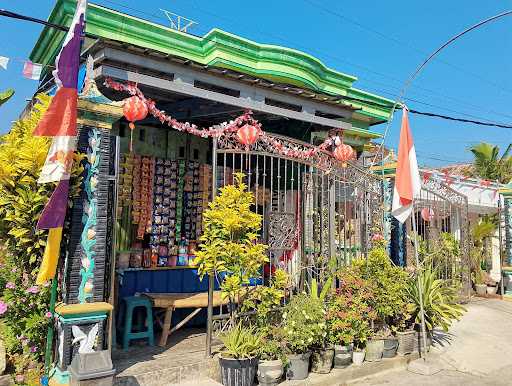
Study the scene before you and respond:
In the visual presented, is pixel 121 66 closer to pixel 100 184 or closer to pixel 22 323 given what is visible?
pixel 100 184

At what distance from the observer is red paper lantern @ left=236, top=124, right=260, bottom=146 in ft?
22.1

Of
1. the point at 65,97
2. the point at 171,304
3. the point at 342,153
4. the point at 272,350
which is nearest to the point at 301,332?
the point at 272,350

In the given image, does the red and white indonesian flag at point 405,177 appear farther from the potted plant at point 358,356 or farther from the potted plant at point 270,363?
the potted plant at point 270,363

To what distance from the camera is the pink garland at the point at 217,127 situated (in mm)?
5918

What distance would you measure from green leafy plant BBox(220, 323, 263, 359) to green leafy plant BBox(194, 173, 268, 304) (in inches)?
19.7

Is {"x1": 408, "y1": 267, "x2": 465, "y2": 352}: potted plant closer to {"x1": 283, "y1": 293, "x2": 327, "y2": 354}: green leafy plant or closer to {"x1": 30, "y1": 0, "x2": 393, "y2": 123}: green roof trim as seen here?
{"x1": 283, "y1": 293, "x2": 327, "y2": 354}: green leafy plant

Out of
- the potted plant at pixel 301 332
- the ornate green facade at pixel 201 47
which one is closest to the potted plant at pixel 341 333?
the potted plant at pixel 301 332

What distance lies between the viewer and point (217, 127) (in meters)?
6.93

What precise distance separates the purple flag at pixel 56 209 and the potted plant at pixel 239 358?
2.43m

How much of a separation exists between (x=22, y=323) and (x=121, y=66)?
11.7 ft

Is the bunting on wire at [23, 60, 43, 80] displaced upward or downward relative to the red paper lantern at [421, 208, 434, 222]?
upward

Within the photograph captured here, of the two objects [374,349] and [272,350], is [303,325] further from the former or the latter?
[374,349]

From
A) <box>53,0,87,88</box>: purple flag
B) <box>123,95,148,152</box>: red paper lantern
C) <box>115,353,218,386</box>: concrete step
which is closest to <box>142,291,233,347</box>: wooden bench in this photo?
<box>115,353,218,386</box>: concrete step

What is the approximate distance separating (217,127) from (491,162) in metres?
18.3
